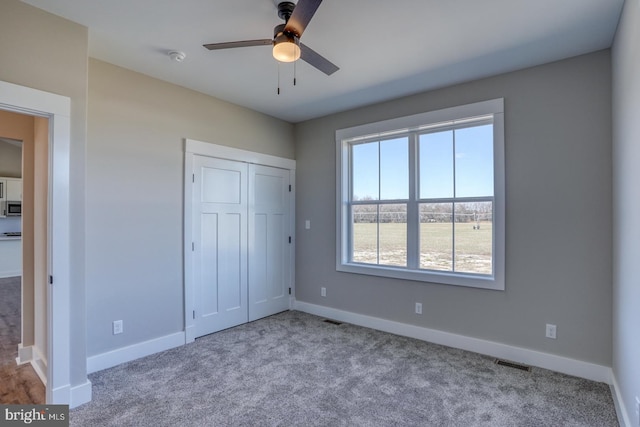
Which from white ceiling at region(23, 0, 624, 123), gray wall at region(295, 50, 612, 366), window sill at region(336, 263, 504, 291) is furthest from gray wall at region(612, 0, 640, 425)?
window sill at region(336, 263, 504, 291)

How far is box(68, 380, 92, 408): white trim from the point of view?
2.33 meters

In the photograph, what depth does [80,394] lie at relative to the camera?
93.3 inches

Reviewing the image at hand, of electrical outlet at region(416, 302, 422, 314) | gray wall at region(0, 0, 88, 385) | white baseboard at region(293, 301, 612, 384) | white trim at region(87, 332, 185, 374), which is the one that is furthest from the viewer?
electrical outlet at region(416, 302, 422, 314)

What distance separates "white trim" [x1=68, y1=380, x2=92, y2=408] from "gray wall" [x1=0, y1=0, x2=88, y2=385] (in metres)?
0.04

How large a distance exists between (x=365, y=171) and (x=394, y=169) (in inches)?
16.5

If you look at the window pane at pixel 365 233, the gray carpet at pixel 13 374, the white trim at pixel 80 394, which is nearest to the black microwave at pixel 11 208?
the gray carpet at pixel 13 374

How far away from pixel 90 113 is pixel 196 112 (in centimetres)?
104

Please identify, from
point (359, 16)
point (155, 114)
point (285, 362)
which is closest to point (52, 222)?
point (155, 114)

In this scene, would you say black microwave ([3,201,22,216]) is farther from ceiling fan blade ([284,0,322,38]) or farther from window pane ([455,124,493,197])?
window pane ([455,124,493,197])

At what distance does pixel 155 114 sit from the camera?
333cm

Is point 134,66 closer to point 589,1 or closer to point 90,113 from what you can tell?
point 90,113

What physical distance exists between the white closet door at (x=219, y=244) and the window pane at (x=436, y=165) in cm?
218

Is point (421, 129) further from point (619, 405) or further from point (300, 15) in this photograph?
point (619, 405)

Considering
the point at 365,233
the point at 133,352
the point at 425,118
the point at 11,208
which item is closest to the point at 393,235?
the point at 365,233
